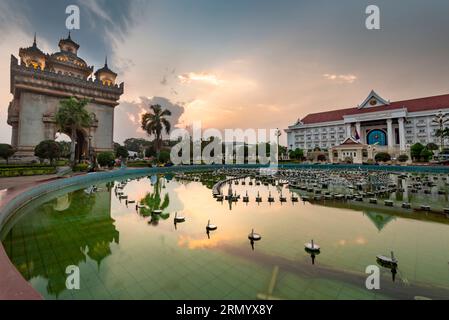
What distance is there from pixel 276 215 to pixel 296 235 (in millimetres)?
2981

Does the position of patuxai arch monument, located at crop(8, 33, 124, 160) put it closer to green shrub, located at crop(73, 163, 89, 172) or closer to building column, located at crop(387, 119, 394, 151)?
green shrub, located at crop(73, 163, 89, 172)

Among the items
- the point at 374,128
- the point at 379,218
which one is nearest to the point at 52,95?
the point at 379,218

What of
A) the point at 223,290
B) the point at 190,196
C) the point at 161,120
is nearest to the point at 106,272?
the point at 223,290

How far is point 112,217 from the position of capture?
1170cm

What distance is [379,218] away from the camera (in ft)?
38.6

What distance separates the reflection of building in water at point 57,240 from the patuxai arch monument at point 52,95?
32505mm

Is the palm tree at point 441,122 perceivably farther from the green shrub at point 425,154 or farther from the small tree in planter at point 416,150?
the green shrub at point 425,154

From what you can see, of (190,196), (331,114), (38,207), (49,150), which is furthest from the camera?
(331,114)

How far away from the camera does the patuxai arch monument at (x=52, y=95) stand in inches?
1404

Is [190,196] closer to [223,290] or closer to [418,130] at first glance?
[223,290]

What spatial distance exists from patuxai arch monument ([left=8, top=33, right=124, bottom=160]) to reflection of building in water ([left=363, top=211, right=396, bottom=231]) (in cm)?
4619

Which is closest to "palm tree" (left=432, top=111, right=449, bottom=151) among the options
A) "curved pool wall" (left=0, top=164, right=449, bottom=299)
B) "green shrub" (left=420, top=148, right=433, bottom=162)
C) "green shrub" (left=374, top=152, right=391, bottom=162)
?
"green shrub" (left=420, top=148, right=433, bottom=162)

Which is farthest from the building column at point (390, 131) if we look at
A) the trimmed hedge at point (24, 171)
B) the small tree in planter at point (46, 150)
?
the trimmed hedge at point (24, 171)

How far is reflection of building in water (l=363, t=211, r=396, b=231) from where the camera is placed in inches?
418
